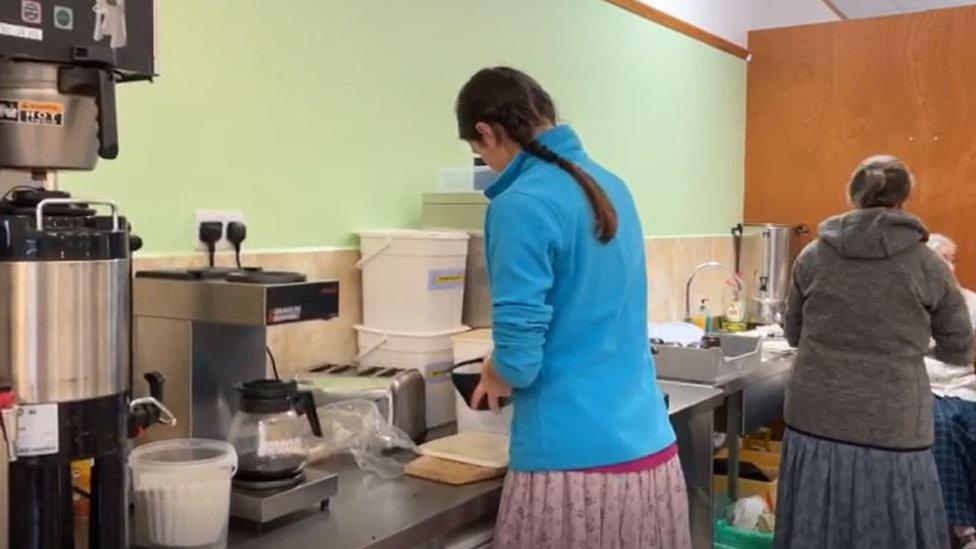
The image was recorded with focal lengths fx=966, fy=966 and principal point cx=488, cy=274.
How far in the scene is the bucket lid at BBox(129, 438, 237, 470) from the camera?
1.45 m

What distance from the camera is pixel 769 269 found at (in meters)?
4.58

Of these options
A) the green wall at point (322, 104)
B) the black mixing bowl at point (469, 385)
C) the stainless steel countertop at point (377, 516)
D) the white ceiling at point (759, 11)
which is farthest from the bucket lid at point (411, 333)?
the white ceiling at point (759, 11)

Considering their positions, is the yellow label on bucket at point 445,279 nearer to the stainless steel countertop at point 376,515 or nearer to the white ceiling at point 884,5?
the stainless steel countertop at point 376,515

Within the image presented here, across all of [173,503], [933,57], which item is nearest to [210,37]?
[173,503]

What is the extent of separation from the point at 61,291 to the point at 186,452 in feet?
1.62

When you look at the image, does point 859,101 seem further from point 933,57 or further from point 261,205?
point 261,205

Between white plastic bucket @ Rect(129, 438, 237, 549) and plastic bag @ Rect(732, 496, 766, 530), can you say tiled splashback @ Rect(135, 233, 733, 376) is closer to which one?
white plastic bucket @ Rect(129, 438, 237, 549)

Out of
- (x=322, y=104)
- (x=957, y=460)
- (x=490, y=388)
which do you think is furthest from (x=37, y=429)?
(x=957, y=460)

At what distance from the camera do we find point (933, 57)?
435 centimetres

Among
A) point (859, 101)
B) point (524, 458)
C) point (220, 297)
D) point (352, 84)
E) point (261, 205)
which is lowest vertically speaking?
point (524, 458)

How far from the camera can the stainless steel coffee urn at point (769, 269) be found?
179 inches

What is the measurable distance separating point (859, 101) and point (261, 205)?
3328 millimetres

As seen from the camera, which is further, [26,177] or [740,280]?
[740,280]

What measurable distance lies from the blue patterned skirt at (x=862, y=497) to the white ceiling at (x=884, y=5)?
12.6 ft
